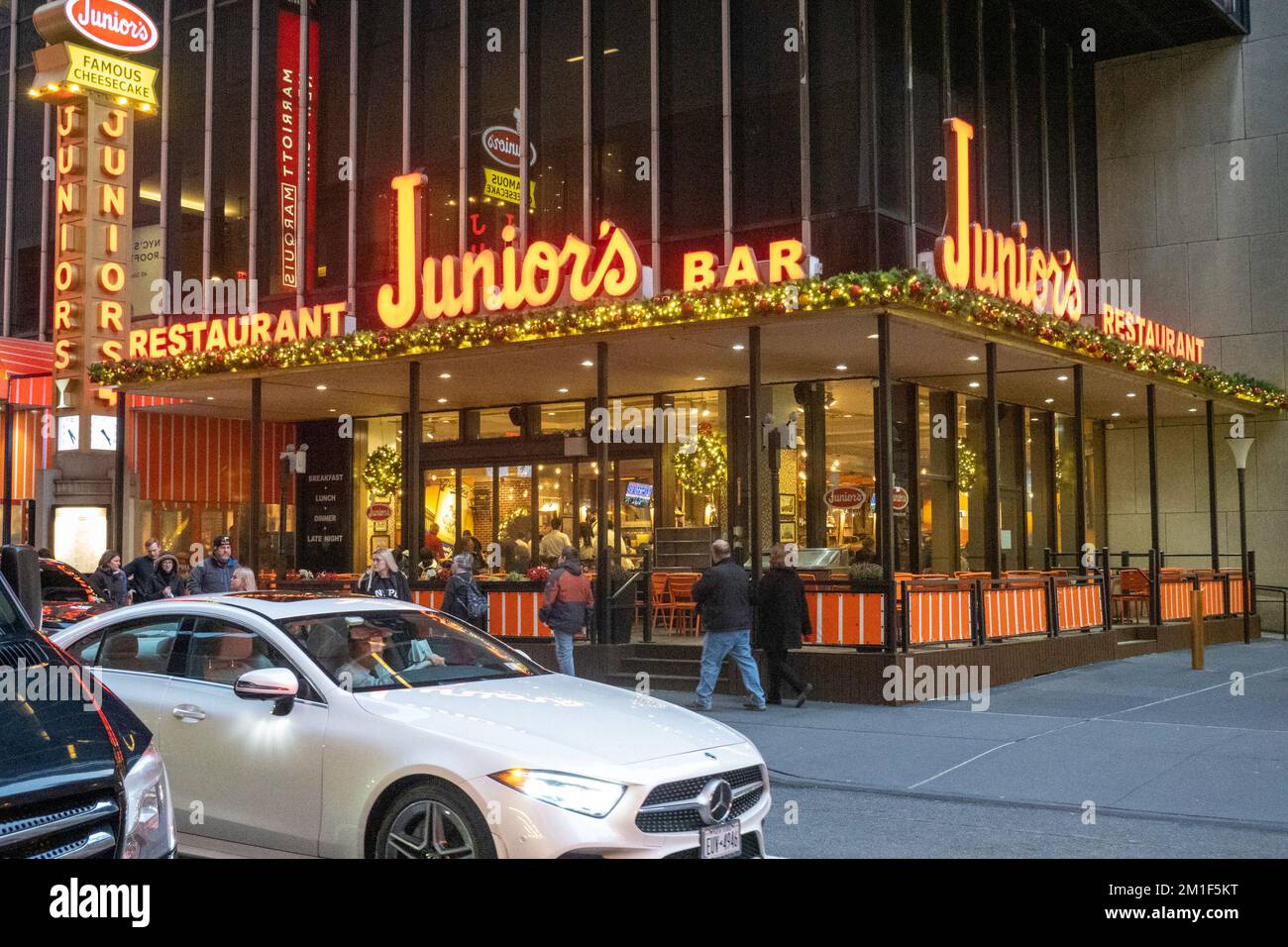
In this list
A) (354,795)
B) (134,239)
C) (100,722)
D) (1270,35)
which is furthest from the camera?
(134,239)

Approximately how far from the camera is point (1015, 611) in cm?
1767

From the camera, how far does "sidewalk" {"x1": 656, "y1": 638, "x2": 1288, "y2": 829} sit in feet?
32.9

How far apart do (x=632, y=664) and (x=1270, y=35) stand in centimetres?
1891

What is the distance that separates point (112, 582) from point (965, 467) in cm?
1451

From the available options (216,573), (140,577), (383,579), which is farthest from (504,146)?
(383,579)

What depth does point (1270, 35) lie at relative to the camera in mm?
26547

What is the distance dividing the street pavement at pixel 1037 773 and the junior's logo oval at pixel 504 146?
1103 cm

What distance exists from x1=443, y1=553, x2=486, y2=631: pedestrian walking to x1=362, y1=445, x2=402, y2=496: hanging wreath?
38.6 feet

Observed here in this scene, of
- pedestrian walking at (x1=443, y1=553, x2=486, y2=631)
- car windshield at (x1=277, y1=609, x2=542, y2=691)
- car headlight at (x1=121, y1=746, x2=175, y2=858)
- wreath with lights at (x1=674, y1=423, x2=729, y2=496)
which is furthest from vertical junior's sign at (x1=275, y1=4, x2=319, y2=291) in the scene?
car headlight at (x1=121, y1=746, x2=175, y2=858)

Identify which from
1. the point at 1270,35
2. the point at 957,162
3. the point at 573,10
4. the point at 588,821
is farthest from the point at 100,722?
the point at 1270,35

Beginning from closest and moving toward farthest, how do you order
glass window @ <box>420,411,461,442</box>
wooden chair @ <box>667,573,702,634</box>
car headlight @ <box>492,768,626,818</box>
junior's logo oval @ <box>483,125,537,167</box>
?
car headlight @ <box>492,768,626,818</box> < wooden chair @ <box>667,573,702,634</box> < junior's logo oval @ <box>483,125,537,167</box> < glass window @ <box>420,411,461,442</box>

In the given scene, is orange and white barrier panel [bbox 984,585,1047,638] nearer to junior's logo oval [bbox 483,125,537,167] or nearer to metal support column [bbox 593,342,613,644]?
metal support column [bbox 593,342,613,644]

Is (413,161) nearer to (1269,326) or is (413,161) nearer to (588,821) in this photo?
(1269,326)

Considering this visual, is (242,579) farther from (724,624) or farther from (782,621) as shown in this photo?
(782,621)
